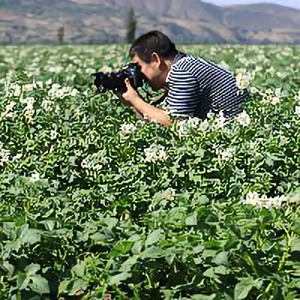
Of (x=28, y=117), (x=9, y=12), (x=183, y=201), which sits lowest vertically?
(x=9, y=12)

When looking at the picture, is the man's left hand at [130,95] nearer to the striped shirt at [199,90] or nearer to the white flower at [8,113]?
the striped shirt at [199,90]

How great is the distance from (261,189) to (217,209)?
615 millimetres

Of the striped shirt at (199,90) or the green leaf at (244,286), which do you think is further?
the striped shirt at (199,90)

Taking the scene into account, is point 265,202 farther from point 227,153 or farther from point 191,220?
point 227,153

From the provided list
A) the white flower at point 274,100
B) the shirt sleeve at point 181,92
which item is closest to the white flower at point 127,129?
the white flower at point 274,100

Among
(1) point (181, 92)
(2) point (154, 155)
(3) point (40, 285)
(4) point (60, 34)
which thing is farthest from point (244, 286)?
(4) point (60, 34)

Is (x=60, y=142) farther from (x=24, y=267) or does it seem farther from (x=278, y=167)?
(x=24, y=267)

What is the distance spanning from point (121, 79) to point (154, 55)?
0.24 m

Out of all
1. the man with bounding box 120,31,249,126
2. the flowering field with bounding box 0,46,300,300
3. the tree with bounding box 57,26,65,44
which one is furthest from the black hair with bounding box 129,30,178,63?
the tree with bounding box 57,26,65,44

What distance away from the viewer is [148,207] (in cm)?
274

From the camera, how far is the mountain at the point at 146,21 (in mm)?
28984

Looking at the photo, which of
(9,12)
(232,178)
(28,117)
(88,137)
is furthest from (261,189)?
(9,12)

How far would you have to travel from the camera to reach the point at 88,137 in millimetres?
3730

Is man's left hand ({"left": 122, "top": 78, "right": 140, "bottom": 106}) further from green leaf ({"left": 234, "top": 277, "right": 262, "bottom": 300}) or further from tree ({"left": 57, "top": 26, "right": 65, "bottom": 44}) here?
tree ({"left": 57, "top": 26, "right": 65, "bottom": 44})
